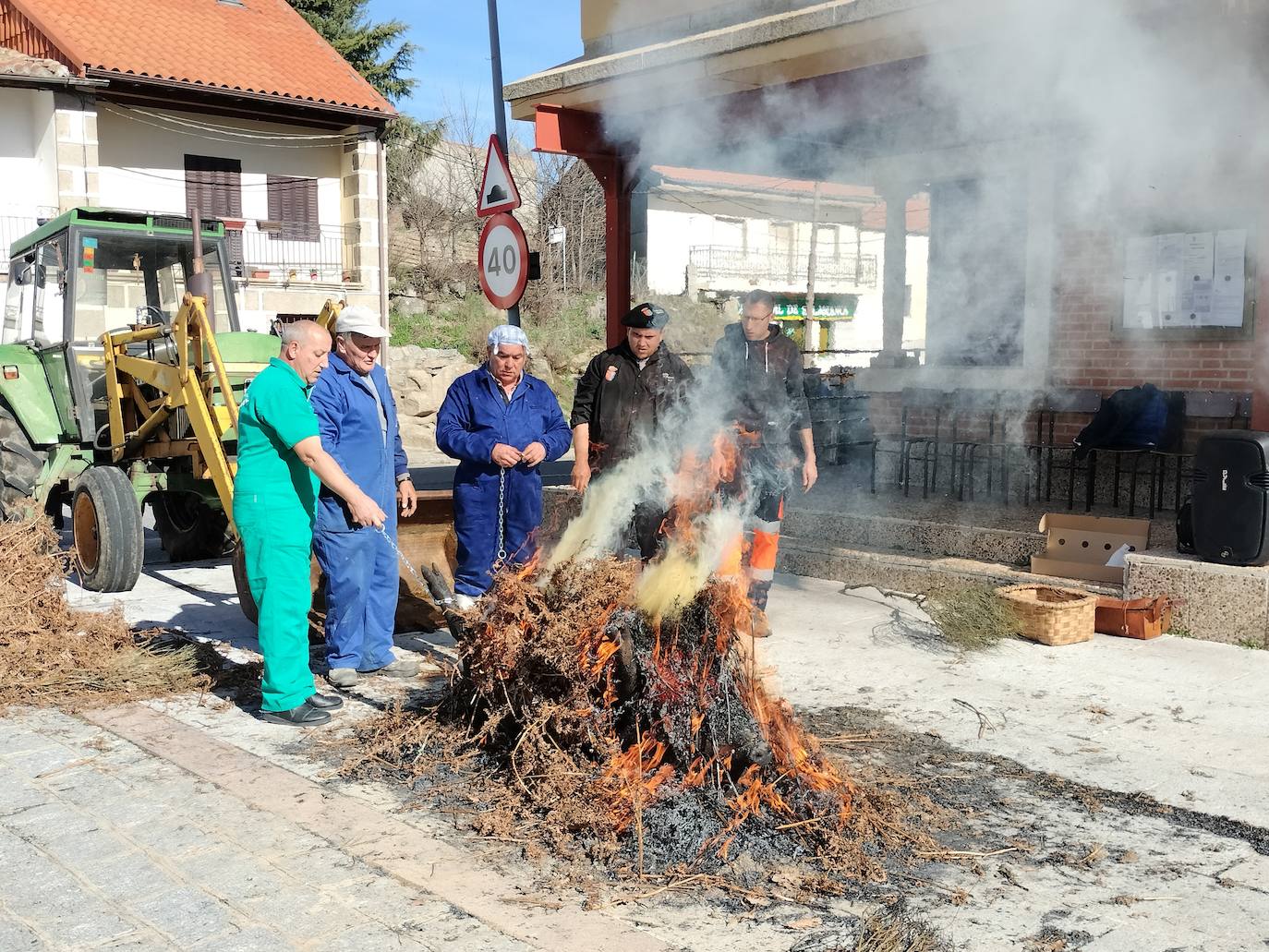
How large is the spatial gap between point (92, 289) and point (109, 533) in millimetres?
2266

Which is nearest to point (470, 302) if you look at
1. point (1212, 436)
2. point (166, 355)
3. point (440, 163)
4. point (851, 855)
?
point (440, 163)

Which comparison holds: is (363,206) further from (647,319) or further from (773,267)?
(773,267)

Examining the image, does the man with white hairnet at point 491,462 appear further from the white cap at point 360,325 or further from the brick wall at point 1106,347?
the brick wall at point 1106,347

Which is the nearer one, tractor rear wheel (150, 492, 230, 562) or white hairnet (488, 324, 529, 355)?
white hairnet (488, 324, 529, 355)

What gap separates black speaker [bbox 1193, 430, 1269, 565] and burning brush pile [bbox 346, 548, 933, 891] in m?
3.25

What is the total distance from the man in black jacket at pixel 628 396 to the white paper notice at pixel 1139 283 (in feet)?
14.4

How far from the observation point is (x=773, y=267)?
44.2 metres

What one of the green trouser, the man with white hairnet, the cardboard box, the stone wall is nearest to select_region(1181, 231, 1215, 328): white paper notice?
the cardboard box

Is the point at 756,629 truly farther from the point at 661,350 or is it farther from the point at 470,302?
the point at 470,302

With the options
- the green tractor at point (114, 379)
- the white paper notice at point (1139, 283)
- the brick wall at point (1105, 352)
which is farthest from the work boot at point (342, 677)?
the white paper notice at point (1139, 283)

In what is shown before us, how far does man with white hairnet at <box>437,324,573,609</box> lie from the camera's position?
5938mm

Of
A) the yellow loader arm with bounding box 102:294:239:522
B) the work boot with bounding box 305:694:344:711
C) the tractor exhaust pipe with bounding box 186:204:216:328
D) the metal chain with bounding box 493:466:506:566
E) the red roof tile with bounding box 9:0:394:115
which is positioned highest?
the red roof tile with bounding box 9:0:394:115

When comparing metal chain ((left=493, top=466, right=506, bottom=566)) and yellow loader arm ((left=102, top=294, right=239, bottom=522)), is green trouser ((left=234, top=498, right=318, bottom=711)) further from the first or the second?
yellow loader arm ((left=102, top=294, right=239, bottom=522))

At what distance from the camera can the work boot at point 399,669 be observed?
562 centimetres
